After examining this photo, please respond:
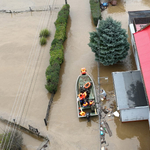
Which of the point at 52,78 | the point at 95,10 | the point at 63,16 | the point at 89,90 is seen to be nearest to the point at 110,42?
the point at 89,90

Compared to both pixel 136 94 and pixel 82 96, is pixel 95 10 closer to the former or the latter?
pixel 82 96

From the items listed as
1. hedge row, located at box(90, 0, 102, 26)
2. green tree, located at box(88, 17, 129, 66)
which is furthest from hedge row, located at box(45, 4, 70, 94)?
green tree, located at box(88, 17, 129, 66)

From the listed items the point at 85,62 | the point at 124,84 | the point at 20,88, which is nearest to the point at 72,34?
the point at 85,62

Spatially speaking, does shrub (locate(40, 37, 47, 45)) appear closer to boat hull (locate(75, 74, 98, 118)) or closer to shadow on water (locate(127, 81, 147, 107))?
boat hull (locate(75, 74, 98, 118))

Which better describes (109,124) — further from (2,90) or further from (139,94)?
(2,90)

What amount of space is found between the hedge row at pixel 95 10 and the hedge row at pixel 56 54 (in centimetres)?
382

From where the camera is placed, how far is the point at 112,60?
70.9 feet

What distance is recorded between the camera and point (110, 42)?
21.5 metres

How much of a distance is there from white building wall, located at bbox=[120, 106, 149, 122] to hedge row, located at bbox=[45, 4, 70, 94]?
294 inches

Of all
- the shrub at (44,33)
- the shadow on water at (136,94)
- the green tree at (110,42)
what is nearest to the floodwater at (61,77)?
the shrub at (44,33)

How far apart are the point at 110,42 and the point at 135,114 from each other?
7.88m

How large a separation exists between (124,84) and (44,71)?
991 centimetres

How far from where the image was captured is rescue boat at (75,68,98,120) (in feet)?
62.2

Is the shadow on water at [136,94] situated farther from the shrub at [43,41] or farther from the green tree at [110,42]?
the shrub at [43,41]
